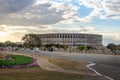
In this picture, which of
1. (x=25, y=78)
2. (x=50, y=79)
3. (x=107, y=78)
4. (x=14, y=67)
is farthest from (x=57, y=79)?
(x=14, y=67)

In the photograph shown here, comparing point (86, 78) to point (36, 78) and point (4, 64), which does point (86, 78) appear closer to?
point (36, 78)

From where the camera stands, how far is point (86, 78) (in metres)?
23.6

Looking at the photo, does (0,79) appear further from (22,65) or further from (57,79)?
(22,65)

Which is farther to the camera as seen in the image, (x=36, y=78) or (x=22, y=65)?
(x=22, y=65)

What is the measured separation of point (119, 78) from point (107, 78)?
0.79 meters

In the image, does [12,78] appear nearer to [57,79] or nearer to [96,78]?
[57,79]

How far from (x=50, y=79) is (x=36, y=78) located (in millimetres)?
963

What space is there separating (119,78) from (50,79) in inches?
186

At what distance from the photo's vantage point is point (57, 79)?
22469 millimetres

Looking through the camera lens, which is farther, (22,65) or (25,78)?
(22,65)

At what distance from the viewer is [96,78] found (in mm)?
23734

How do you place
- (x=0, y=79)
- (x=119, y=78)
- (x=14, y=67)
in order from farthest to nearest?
(x=14, y=67) → (x=119, y=78) → (x=0, y=79)

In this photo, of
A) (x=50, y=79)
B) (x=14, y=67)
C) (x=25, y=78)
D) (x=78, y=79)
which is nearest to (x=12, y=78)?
(x=25, y=78)

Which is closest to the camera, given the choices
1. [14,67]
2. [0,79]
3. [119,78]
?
[0,79]
